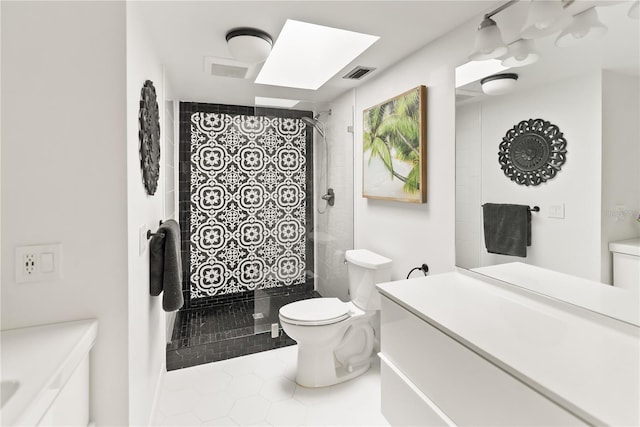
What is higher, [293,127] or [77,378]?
[293,127]

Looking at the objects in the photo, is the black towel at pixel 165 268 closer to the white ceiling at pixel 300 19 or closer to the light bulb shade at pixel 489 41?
the white ceiling at pixel 300 19

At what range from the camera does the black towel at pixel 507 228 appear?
146 centimetres

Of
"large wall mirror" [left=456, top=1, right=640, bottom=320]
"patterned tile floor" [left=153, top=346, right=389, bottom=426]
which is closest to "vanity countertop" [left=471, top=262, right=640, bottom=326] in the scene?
"large wall mirror" [left=456, top=1, right=640, bottom=320]

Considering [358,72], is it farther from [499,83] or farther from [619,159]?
[619,159]

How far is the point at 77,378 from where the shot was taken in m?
1.11

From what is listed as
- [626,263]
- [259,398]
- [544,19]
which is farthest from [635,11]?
[259,398]

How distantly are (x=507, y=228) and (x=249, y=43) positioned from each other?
1719 mm

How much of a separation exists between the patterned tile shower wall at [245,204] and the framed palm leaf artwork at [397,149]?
0.63m

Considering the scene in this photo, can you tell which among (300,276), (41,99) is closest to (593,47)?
(41,99)

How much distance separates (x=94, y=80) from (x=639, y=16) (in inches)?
74.3

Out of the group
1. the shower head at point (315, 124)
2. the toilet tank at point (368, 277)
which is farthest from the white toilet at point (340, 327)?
the shower head at point (315, 124)

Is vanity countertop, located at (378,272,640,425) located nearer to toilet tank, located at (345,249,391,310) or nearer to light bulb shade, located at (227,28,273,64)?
toilet tank, located at (345,249,391,310)

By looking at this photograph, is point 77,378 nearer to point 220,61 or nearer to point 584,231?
point 584,231

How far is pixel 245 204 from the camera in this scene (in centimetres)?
357
